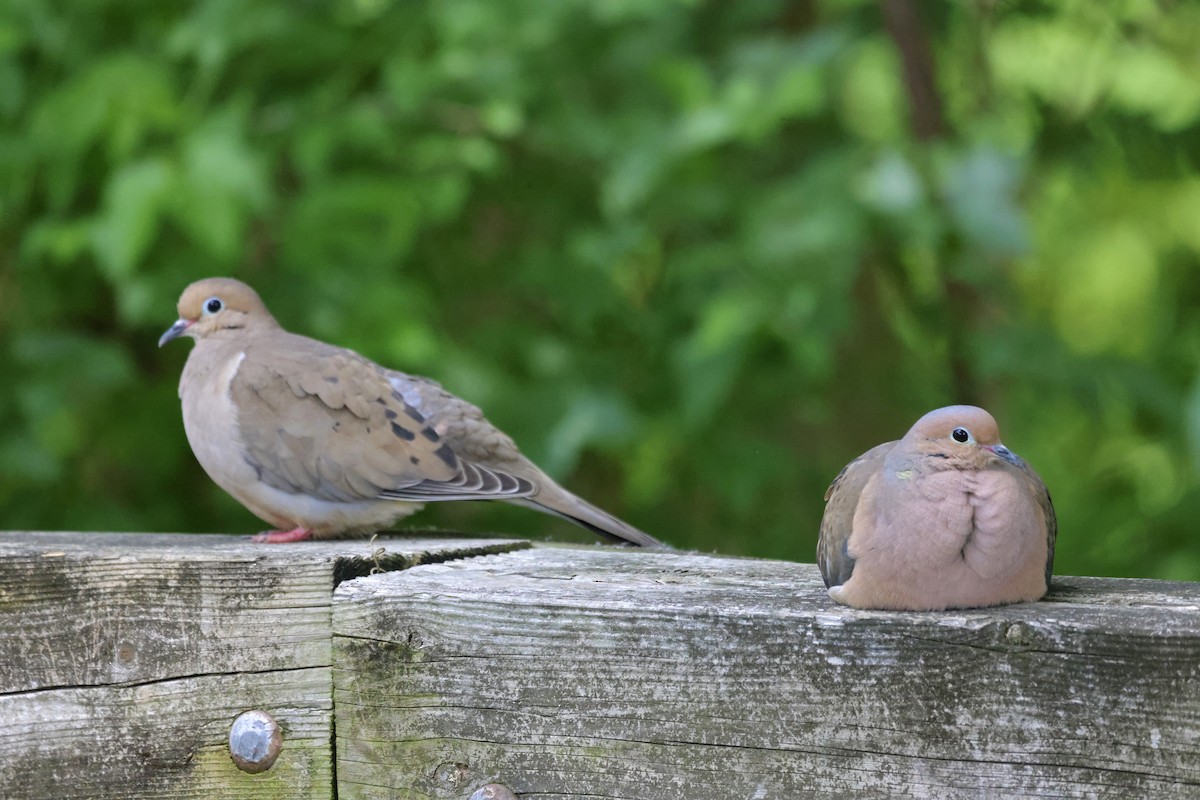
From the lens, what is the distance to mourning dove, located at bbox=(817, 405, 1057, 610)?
5.25 ft

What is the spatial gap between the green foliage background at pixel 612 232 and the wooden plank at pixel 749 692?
185 cm

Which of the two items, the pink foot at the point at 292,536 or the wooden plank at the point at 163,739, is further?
the pink foot at the point at 292,536

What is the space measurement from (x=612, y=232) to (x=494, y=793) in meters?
2.62

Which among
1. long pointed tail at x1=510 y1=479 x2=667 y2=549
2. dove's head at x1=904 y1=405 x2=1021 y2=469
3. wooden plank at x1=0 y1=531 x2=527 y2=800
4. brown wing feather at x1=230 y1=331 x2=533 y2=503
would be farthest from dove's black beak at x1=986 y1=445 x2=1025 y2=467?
brown wing feather at x1=230 y1=331 x2=533 y2=503

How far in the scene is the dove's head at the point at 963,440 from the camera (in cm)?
166

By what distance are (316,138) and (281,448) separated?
50.4 inches

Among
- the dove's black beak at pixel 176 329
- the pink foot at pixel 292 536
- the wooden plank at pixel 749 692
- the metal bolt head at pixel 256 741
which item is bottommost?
the metal bolt head at pixel 256 741

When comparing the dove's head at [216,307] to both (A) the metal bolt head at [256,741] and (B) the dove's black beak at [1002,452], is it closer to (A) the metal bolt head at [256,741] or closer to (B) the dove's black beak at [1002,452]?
(A) the metal bolt head at [256,741]

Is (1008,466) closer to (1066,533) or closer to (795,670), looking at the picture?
(795,670)

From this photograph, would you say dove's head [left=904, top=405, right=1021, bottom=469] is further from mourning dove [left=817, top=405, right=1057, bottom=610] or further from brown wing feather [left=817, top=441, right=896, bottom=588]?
brown wing feather [left=817, top=441, right=896, bottom=588]

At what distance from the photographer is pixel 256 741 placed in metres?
1.79

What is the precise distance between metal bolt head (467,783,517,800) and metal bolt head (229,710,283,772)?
0.32 m

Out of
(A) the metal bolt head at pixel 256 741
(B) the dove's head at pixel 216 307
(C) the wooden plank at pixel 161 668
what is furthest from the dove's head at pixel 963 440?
(B) the dove's head at pixel 216 307

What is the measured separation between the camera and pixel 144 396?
4371 mm
